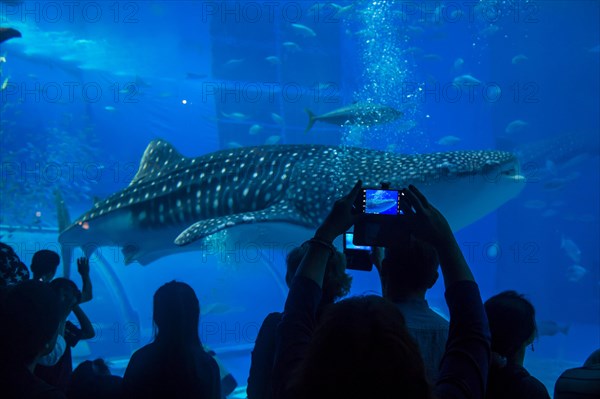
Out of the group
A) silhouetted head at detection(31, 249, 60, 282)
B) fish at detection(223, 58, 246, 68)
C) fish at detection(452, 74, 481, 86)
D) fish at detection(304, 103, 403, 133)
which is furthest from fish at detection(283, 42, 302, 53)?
silhouetted head at detection(31, 249, 60, 282)

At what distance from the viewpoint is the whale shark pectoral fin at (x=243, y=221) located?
396cm

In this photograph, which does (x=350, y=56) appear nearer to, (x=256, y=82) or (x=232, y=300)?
(x=256, y=82)

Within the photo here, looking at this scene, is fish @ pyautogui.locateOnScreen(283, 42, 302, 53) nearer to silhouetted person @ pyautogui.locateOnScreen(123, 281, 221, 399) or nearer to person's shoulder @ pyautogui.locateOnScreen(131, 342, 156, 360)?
silhouetted person @ pyautogui.locateOnScreen(123, 281, 221, 399)

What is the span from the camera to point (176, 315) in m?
2.09

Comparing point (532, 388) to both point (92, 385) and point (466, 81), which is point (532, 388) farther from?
point (466, 81)

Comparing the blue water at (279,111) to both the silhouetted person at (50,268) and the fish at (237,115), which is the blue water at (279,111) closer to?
the fish at (237,115)

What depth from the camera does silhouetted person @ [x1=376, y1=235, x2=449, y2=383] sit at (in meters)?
1.71

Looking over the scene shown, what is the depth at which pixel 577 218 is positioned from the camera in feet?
67.1

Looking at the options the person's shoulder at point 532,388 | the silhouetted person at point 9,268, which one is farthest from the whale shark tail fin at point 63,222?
the person's shoulder at point 532,388

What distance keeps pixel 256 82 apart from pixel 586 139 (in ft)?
46.8

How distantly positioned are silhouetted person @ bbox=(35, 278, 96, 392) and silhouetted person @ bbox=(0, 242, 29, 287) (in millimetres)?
184

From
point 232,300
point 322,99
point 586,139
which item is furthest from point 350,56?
point 232,300

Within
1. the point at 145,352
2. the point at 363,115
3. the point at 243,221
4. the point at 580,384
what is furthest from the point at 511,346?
the point at 363,115

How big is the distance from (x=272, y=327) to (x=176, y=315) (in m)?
0.42
